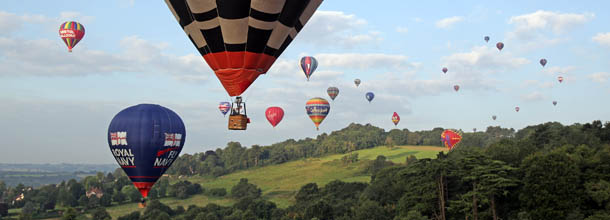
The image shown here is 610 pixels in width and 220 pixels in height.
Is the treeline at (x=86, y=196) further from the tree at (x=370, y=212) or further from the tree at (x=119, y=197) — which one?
the tree at (x=370, y=212)

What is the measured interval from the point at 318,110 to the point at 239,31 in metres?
54.7

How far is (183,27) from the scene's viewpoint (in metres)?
20.8

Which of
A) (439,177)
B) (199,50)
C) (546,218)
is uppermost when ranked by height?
(199,50)

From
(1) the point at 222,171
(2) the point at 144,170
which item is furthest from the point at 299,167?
(2) the point at 144,170

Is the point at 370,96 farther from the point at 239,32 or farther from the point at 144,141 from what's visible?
the point at 239,32

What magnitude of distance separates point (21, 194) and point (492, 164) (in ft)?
485

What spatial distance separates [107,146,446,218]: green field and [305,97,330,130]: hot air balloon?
3626cm

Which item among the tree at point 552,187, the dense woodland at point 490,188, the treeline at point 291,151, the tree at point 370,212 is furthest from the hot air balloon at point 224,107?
the treeline at point 291,151

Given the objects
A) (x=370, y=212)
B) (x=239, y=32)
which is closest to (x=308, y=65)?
(x=370, y=212)

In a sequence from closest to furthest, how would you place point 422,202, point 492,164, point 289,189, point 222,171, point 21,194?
point 492,164 → point 422,202 → point 289,189 → point 21,194 → point 222,171

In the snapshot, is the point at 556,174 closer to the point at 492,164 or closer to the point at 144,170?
the point at 492,164

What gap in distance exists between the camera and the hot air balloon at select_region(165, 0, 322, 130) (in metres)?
18.8

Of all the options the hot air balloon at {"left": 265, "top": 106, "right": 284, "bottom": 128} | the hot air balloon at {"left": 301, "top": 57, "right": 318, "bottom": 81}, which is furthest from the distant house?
the hot air balloon at {"left": 301, "top": 57, "right": 318, "bottom": 81}

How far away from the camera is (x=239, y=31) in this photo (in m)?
19.2
